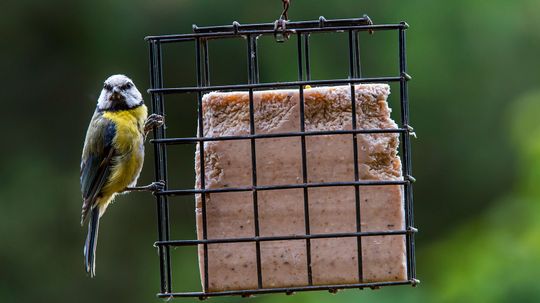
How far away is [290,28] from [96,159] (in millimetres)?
1757

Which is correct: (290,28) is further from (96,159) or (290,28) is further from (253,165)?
(96,159)

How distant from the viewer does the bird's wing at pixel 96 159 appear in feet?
21.2

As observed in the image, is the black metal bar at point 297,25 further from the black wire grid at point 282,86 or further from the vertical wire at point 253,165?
the vertical wire at point 253,165

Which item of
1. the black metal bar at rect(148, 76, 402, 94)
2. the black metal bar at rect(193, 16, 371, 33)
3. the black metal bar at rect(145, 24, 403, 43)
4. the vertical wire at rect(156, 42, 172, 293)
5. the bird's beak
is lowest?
the vertical wire at rect(156, 42, 172, 293)

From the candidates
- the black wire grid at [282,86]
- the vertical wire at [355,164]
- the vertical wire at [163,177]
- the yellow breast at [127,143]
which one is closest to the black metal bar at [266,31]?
the black wire grid at [282,86]

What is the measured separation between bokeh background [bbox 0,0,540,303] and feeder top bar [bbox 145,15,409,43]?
516 cm

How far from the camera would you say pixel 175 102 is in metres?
11.7

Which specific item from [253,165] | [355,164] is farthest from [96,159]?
[355,164]

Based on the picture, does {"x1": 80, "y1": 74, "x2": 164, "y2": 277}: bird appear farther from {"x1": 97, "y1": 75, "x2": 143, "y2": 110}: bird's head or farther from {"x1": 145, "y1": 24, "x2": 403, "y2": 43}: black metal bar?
{"x1": 145, "y1": 24, "x2": 403, "y2": 43}: black metal bar

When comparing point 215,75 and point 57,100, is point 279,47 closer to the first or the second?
point 215,75

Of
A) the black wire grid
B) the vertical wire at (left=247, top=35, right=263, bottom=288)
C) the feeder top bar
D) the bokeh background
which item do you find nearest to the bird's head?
the black wire grid

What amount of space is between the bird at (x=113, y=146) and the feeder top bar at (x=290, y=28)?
106 cm

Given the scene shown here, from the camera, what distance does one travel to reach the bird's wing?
254 inches

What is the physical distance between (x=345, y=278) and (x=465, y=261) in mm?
2972
